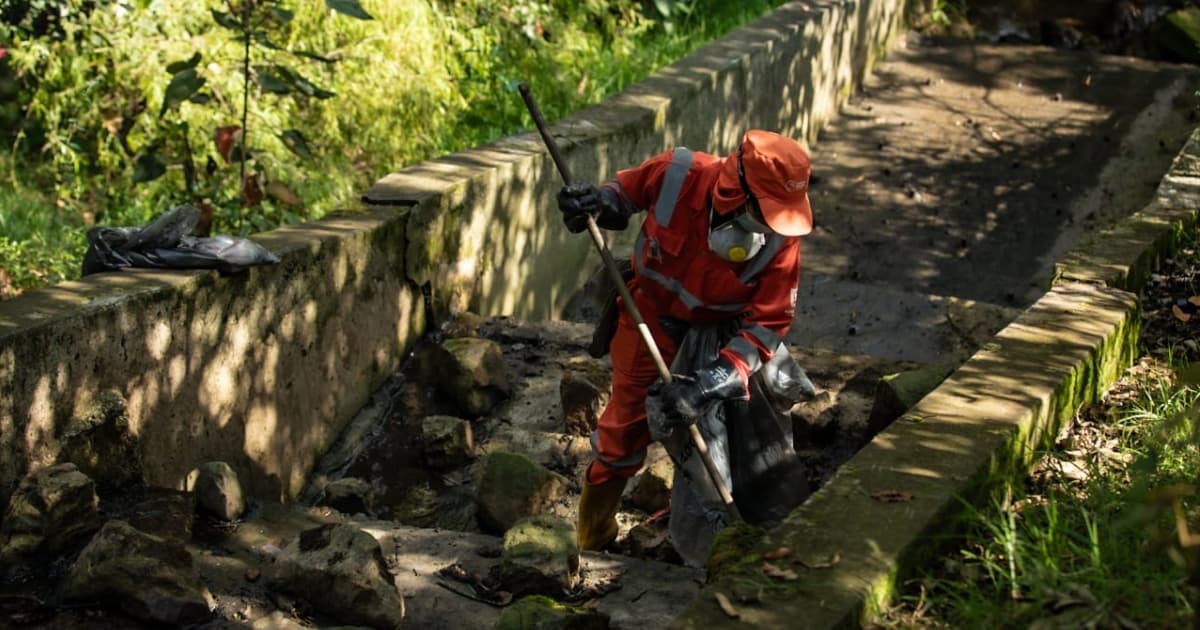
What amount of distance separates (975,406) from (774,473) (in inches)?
35.0

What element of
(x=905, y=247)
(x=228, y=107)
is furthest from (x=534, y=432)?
(x=905, y=247)

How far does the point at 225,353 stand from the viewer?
18.4 feet

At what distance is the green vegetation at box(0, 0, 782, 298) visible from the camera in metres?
7.47

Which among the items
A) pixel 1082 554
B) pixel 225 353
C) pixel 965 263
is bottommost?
pixel 965 263

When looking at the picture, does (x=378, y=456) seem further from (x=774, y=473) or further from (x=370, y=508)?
(x=774, y=473)

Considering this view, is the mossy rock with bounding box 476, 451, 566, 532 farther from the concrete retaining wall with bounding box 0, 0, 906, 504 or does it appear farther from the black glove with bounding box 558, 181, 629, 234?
the black glove with bounding box 558, 181, 629, 234

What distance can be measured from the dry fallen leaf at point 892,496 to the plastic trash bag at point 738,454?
3.84ft

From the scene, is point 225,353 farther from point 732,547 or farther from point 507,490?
point 732,547

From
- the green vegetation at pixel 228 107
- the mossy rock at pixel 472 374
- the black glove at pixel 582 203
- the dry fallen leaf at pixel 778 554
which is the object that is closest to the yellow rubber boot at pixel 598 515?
the black glove at pixel 582 203

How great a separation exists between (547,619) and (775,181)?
4.91 ft

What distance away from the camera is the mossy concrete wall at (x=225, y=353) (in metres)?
4.70

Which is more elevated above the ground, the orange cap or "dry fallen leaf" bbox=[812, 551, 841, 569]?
the orange cap

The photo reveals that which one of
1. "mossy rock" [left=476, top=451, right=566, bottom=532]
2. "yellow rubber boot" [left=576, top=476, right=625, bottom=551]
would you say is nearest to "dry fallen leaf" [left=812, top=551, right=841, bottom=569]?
"yellow rubber boot" [left=576, top=476, right=625, bottom=551]

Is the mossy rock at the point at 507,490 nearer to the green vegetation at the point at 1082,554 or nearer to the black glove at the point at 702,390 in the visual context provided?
the black glove at the point at 702,390
